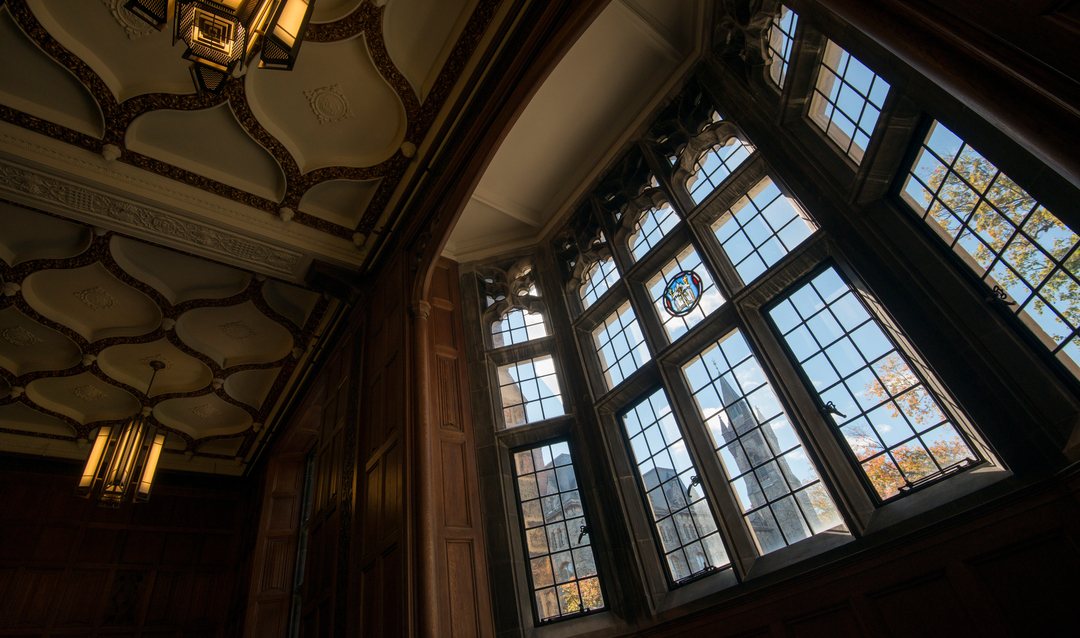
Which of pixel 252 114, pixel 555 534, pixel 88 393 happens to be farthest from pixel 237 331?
pixel 555 534

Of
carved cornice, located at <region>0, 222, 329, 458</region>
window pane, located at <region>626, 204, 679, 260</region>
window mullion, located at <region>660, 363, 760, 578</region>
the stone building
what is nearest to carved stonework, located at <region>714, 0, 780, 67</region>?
the stone building

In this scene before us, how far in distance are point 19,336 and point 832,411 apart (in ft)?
30.4

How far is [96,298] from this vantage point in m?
6.76

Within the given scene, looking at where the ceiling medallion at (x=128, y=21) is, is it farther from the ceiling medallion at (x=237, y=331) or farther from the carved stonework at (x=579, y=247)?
the carved stonework at (x=579, y=247)

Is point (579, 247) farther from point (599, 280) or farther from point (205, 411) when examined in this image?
point (205, 411)

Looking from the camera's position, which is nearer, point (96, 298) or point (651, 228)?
point (651, 228)

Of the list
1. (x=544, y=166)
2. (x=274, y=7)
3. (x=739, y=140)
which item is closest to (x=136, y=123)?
(x=274, y=7)

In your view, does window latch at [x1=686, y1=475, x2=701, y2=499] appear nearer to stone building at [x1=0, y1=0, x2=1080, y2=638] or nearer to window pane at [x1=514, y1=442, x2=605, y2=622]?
stone building at [x1=0, y1=0, x2=1080, y2=638]

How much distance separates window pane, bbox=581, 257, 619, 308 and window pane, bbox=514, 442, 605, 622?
5.45 feet

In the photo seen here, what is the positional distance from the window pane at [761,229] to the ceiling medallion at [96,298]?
7.12 m

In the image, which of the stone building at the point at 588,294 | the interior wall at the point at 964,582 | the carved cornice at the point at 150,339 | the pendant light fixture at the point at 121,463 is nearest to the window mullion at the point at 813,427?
the stone building at the point at 588,294

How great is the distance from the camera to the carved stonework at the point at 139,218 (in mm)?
4852

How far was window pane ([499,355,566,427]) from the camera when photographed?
5.56 metres

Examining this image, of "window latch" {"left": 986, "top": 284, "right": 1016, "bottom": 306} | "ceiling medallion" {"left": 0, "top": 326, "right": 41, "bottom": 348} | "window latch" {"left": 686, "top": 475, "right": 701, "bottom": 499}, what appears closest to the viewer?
"window latch" {"left": 986, "top": 284, "right": 1016, "bottom": 306}
